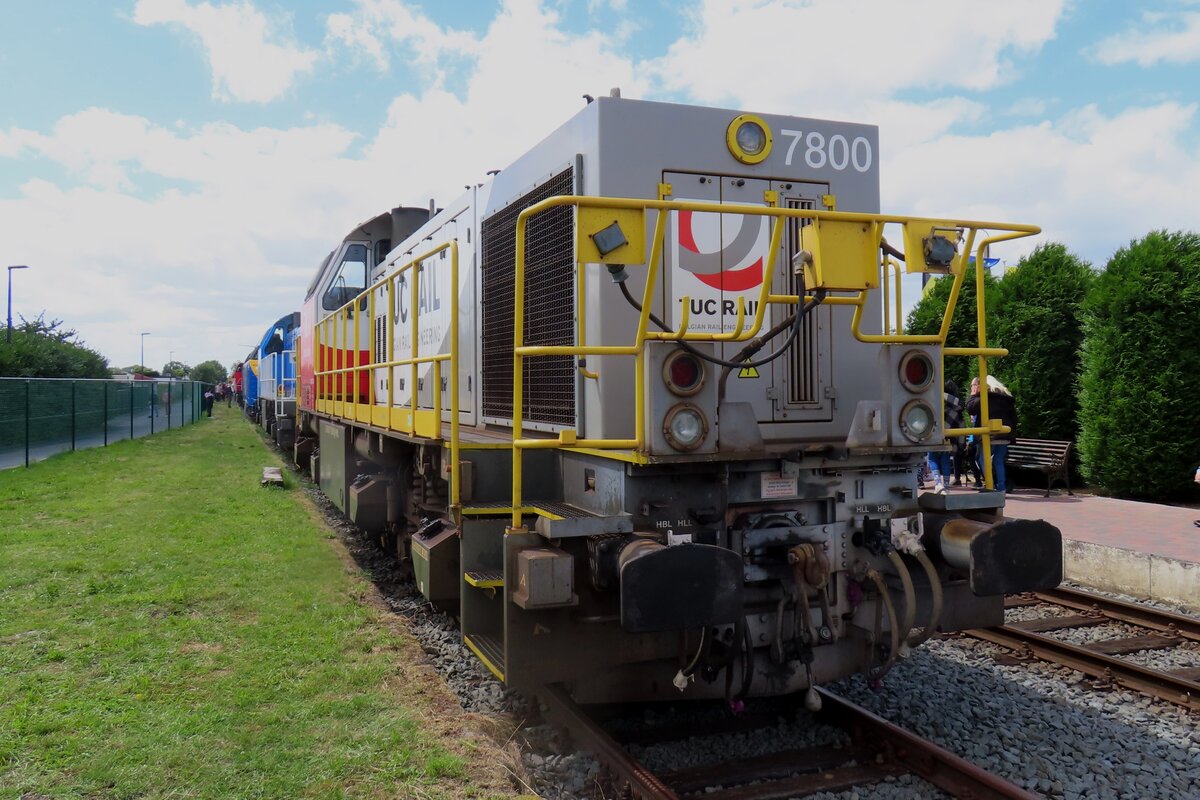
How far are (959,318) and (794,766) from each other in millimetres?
12094

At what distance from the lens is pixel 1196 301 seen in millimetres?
10992

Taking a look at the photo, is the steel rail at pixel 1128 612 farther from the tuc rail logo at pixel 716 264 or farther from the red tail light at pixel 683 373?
the red tail light at pixel 683 373

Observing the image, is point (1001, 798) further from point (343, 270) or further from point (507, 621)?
point (343, 270)

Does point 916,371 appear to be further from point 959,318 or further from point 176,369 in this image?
point 176,369

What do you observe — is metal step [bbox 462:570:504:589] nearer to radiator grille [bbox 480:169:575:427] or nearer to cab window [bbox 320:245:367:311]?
radiator grille [bbox 480:169:575:427]

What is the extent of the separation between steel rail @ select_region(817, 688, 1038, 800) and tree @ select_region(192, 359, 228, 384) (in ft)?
392

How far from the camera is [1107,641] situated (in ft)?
19.9

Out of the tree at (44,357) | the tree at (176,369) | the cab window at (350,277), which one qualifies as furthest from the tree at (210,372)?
the cab window at (350,277)

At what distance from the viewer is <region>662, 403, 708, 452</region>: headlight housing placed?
369 cm

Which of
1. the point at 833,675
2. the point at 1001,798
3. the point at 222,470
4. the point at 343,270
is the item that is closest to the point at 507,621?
the point at 833,675

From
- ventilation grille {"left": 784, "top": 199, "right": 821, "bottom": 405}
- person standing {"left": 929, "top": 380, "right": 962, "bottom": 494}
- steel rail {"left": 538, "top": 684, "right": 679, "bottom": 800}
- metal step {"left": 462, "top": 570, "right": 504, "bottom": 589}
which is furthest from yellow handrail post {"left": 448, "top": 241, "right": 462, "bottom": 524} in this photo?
person standing {"left": 929, "top": 380, "right": 962, "bottom": 494}

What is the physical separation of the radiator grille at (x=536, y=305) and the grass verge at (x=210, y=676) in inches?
71.4

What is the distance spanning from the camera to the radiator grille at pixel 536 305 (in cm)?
489

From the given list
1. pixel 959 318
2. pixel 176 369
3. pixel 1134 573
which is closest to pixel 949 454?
pixel 959 318
